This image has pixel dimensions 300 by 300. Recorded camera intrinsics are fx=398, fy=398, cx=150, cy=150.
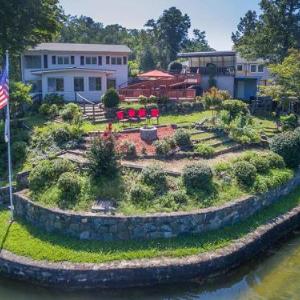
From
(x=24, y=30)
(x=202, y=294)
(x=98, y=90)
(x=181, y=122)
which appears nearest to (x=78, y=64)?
(x=98, y=90)

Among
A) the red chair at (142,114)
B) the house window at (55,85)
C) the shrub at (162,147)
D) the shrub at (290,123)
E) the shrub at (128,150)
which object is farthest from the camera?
the house window at (55,85)

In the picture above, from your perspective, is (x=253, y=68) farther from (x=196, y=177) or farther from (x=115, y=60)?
(x=196, y=177)

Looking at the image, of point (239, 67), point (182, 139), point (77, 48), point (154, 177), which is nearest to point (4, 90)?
point (154, 177)

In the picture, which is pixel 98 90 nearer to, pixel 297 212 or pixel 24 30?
pixel 24 30

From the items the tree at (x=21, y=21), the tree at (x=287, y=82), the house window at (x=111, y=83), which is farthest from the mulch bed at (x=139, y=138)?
the house window at (x=111, y=83)

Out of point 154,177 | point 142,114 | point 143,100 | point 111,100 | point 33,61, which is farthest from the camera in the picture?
point 33,61

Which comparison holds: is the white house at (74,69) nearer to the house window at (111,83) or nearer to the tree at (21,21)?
the house window at (111,83)
